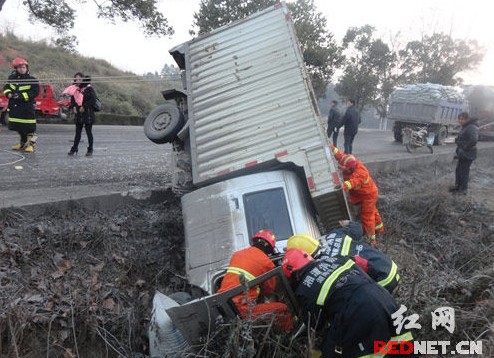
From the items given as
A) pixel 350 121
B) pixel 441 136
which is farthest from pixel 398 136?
pixel 350 121

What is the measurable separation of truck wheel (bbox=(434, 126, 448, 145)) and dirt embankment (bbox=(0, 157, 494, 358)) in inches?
394

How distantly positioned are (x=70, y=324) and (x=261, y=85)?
341cm

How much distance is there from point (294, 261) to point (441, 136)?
15.1m

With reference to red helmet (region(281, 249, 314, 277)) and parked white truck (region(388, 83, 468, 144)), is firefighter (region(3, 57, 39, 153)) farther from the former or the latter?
parked white truck (region(388, 83, 468, 144))

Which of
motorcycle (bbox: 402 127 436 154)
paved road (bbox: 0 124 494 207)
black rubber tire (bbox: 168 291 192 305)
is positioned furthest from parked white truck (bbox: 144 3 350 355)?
motorcycle (bbox: 402 127 436 154)

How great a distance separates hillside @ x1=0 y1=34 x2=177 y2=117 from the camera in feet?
62.7

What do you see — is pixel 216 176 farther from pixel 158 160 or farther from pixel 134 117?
pixel 134 117

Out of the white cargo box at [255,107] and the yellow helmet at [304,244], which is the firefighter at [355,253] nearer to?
the yellow helmet at [304,244]

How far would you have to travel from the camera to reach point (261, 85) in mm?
5285

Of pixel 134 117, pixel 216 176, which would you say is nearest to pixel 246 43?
pixel 216 176

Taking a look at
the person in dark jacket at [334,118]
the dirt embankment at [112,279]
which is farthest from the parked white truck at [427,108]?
the dirt embankment at [112,279]

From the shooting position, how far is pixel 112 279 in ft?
13.9

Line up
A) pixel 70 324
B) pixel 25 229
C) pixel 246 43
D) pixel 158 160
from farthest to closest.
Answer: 1. pixel 158 160
2. pixel 246 43
3. pixel 25 229
4. pixel 70 324

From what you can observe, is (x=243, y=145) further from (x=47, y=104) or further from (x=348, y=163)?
(x=47, y=104)
